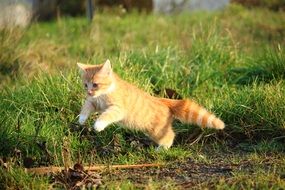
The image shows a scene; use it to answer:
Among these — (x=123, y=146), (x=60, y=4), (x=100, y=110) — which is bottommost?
(x=60, y=4)

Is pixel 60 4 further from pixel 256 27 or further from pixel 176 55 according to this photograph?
pixel 176 55

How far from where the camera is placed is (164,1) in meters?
13.3

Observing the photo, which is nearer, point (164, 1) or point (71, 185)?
point (71, 185)

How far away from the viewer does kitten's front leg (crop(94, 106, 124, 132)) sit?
5.02m

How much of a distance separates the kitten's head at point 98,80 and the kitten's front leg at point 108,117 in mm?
157

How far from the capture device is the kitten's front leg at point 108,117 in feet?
16.5

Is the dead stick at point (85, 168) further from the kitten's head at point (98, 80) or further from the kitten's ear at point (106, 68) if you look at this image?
the kitten's ear at point (106, 68)

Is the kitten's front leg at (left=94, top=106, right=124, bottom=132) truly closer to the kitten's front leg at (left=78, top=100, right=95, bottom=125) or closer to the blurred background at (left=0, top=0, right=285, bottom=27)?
the kitten's front leg at (left=78, top=100, right=95, bottom=125)

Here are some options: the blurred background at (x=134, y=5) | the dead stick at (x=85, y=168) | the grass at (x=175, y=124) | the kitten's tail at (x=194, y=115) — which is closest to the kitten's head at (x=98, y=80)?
the grass at (x=175, y=124)

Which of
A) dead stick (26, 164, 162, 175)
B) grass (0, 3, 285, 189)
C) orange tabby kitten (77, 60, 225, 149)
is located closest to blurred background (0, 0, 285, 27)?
grass (0, 3, 285, 189)

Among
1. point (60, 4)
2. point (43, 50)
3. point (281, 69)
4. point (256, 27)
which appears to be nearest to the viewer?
point (281, 69)

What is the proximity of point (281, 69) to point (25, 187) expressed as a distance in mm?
3472

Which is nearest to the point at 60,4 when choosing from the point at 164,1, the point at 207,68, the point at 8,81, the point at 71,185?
the point at 164,1

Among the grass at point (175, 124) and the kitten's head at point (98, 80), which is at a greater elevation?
the kitten's head at point (98, 80)
